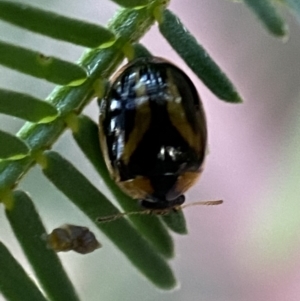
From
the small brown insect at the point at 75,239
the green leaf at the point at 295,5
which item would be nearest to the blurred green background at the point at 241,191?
the small brown insect at the point at 75,239

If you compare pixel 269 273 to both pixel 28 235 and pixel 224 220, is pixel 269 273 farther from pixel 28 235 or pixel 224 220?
pixel 28 235

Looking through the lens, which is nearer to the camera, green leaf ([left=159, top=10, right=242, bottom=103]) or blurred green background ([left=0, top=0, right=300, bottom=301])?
green leaf ([left=159, top=10, right=242, bottom=103])

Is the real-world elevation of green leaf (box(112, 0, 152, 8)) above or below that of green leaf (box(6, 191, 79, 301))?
above

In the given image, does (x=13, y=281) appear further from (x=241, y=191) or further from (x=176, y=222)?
(x=241, y=191)

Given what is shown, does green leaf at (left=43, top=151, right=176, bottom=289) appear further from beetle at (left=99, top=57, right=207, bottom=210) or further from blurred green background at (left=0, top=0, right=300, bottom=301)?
blurred green background at (left=0, top=0, right=300, bottom=301)

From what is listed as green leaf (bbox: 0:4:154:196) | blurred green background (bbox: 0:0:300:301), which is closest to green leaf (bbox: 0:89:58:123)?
green leaf (bbox: 0:4:154:196)

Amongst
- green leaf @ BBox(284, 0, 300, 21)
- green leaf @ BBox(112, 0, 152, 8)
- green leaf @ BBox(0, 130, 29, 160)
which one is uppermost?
green leaf @ BBox(112, 0, 152, 8)

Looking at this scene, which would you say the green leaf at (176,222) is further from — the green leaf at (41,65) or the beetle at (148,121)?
the green leaf at (41,65)

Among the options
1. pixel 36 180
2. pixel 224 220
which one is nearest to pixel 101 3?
pixel 36 180
